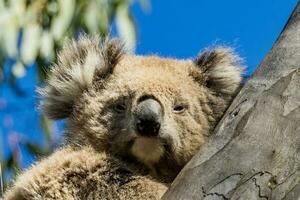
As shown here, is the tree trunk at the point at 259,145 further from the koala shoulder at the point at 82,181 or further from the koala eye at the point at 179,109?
the koala eye at the point at 179,109

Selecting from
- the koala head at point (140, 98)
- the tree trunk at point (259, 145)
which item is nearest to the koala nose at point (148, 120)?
the koala head at point (140, 98)

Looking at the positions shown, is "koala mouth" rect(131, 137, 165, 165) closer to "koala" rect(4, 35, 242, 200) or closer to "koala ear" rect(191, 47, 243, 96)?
"koala" rect(4, 35, 242, 200)

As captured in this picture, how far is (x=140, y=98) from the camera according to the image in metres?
2.62

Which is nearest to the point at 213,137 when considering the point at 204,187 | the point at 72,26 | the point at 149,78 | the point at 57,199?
the point at 204,187

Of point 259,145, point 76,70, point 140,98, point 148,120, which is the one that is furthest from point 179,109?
point 259,145

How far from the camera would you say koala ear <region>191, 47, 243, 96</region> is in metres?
2.94

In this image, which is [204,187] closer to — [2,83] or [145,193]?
[145,193]

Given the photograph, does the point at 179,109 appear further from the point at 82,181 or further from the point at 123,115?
the point at 82,181

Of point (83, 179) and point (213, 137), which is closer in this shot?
point (213, 137)

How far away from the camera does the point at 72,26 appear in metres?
4.78

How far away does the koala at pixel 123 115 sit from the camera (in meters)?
2.36

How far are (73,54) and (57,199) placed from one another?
2.94 feet

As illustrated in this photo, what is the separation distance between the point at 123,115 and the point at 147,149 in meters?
0.22

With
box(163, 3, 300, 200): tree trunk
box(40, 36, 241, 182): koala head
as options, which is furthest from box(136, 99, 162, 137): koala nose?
box(163, 3, 300, 200): tree trunk
